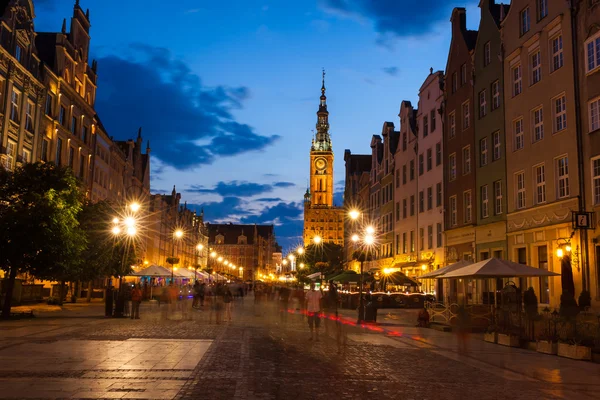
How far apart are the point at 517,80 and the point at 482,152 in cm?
531

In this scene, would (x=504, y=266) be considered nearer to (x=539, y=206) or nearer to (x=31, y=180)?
(x=539, y=206)

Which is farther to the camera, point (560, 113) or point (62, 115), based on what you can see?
point (62, 115)

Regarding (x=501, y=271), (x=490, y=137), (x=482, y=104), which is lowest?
(x=501, y=271)

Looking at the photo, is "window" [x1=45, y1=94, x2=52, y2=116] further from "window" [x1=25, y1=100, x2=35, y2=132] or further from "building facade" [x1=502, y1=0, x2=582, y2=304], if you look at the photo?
"building facade" [x1=502, y1=0, x2=582, y2=304]

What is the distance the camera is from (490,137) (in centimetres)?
3406

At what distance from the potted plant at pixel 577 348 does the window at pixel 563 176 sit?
11.5 m

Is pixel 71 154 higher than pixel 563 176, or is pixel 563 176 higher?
pixel 71 154

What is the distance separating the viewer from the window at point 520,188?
30375mm

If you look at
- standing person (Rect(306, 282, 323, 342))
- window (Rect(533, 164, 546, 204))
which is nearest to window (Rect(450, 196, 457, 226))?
window (Rect(533, 164, 546, 204))

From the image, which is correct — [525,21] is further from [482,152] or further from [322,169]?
[322,169]

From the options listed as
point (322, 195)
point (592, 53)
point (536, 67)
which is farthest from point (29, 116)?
point (322, 195)

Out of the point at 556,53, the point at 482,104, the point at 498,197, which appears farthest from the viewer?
the point at 482,104

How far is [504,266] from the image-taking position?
2205 cm

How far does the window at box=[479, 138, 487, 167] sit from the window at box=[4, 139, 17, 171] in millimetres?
26800
